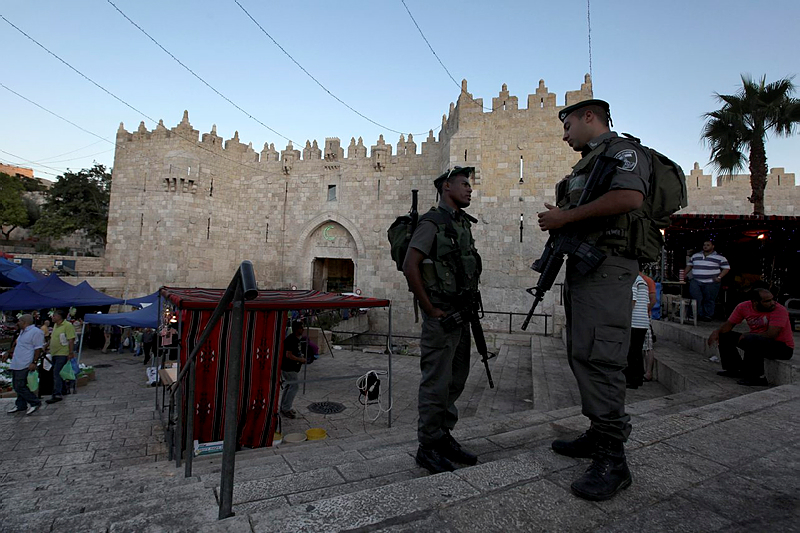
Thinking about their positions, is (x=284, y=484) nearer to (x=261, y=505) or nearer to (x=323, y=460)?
A: (x=261, y=505)

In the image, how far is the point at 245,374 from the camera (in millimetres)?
4727

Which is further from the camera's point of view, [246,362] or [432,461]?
[246,362]

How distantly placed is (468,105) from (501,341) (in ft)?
28.6

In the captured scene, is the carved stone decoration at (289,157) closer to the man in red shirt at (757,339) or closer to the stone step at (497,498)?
the man in red shirt at (757,339)

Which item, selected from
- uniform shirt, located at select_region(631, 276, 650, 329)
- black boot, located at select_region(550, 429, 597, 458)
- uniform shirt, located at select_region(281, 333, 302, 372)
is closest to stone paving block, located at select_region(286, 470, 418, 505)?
black boot, located at select_region(550, 429, 597, 458)

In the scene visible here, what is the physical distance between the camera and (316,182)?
1970 centimetres

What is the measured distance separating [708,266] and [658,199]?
697cm

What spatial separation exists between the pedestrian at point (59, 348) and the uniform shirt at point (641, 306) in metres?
9.24

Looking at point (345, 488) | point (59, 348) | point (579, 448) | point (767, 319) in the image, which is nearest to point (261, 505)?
point (345, 488)

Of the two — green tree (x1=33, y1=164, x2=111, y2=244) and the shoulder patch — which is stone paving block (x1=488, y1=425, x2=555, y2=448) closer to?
the shoulder patch

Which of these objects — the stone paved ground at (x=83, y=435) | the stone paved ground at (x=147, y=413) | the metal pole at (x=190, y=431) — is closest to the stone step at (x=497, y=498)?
the metal pole at (x=190, y=431)

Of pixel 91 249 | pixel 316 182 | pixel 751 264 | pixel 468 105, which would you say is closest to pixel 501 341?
pixel 751 264

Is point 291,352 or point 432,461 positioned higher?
point 432,461

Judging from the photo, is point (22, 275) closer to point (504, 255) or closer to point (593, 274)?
point (504, 255)
